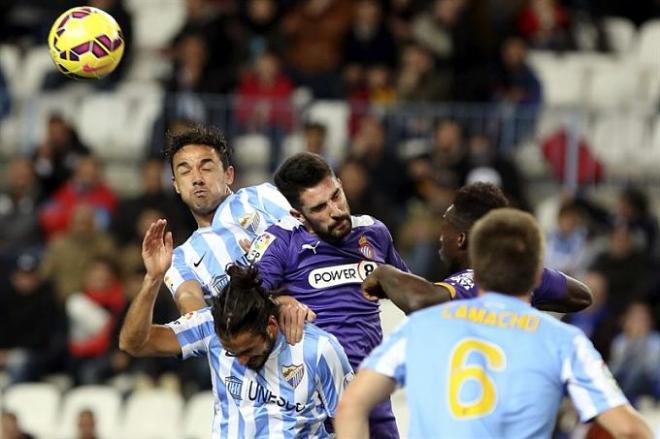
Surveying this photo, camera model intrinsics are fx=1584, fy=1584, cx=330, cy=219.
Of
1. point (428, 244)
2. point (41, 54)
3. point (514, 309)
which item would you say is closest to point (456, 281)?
point (514, 309)

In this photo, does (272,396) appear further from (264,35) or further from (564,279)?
(264,35)

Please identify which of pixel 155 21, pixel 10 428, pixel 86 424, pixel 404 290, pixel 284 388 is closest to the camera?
pixel 404 290

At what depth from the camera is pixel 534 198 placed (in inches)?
609

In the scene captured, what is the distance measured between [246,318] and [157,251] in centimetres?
56

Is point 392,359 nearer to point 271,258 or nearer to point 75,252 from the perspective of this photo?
point 271,258

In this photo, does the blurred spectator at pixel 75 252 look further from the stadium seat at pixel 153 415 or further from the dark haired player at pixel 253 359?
the dark haired player at pixel 253 359

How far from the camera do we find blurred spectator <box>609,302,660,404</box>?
1253 cm

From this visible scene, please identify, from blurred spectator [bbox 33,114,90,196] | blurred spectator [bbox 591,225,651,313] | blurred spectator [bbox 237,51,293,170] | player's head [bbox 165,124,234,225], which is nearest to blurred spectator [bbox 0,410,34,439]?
blurred spectator [bbox 33,114,90,196]

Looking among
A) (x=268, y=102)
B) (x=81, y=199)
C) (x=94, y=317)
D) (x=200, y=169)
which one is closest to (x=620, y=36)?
(x=268, y=102)

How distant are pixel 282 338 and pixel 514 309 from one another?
179 cm

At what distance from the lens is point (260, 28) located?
17.2m

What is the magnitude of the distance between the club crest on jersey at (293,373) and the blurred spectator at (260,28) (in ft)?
33.9

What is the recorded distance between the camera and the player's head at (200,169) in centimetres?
802

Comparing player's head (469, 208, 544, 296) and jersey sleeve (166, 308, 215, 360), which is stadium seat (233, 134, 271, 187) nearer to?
jersey sleeve (166, 308, 215, 360)
